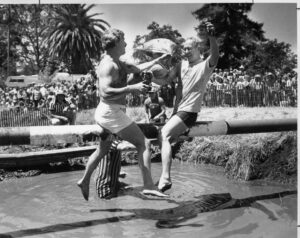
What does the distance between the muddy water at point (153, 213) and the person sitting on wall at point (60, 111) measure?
87 centimetres

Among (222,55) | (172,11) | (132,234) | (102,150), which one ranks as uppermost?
(172,11)

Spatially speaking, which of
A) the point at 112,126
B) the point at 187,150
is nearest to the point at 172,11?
the point at 112,126

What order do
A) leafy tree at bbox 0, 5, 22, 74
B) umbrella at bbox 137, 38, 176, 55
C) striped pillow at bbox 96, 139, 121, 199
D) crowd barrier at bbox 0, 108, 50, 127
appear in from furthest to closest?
crowd barrier at bbox 0, 108, 50, 127
leafy tree at bbox 0, 5, 22, 74
striped pillow at bbox 96, 139, 121, 199
umbrella at bbox 137, 38, 176, 55

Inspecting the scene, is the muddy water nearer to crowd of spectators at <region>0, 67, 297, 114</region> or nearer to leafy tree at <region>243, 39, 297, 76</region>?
crowd of spectators at <region>0, 67, 297, 114</region>

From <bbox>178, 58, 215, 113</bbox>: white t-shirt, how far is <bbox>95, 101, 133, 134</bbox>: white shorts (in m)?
0.46

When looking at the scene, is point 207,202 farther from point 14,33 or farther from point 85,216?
point 14,33

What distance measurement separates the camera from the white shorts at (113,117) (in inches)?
135

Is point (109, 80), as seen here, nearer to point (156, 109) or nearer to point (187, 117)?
point (187, 117)

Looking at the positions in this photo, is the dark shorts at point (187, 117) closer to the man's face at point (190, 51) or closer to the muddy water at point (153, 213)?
the man's face at point (190, 51)

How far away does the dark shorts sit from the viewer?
11.7ft

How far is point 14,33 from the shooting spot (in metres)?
4.67

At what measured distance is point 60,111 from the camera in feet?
19.2

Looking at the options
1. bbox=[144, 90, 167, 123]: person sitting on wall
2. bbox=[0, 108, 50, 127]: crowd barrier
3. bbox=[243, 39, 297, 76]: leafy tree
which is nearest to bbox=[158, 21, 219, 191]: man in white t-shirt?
bbox=[243, 39, 297, 76]: leafy tree

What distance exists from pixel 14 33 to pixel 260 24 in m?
2.44
